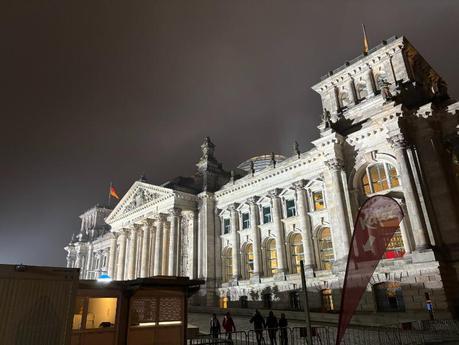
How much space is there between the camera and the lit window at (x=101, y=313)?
1312cm

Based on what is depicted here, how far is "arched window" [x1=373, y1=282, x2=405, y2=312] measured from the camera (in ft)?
87.1

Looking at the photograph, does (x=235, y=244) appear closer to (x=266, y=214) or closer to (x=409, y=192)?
(x=266, y=214)

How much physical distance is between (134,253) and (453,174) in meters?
47.3

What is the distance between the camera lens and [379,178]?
30.9 meters

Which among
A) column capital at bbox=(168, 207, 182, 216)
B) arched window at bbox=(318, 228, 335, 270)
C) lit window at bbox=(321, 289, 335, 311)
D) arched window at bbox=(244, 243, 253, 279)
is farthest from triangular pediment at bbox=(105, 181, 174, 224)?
lit window at bbox=(321, 289, 335, 311)

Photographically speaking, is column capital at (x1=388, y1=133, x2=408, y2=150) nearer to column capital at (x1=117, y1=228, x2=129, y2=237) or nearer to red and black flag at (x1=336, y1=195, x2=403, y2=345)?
red and black flag at (x1=336, y1=195, x2=403, y2=345)

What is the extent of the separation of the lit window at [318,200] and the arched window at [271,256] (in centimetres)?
729

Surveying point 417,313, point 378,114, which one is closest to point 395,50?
point 378,114

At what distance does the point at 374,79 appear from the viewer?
116ft

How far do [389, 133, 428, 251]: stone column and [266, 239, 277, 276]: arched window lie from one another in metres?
16.7

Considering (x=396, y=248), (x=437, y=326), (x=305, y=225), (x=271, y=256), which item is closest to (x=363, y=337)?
(x=437, y=326)

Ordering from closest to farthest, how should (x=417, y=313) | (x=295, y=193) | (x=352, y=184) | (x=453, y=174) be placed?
(x=417, y=313) < (x=453, y=174) < (x=352, y=184) < (x=295, y=193)

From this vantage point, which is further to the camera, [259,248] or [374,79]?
[259,248]

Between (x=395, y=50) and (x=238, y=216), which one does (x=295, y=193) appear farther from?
(x=395, y=50)
